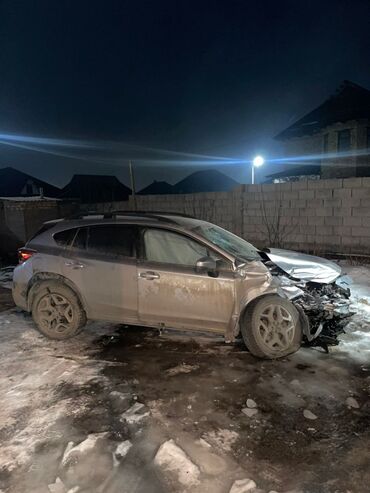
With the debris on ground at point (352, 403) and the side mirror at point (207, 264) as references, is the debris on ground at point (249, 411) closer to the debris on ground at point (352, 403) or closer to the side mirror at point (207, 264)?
the debris on ground at point (352, 403)

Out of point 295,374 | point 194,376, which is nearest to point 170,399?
point 194,376

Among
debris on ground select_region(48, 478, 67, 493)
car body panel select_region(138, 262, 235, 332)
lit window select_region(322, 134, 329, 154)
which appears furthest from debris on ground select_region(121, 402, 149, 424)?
lit window select_region(322, 134, 329, 154)

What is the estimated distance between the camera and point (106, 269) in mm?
4652

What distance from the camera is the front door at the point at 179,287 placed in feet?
13.8

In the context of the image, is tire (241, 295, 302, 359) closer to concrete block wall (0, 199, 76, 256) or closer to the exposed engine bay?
the exposed engine bay

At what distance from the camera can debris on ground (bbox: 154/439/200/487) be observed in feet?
7.91

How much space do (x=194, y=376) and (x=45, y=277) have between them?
2446 mm

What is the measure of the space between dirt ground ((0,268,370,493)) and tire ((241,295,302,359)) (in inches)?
5.1

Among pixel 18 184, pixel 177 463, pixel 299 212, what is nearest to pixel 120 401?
pixel 177 463

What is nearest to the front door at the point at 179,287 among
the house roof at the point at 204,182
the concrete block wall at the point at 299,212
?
the concrete block wall at the point at 299,212

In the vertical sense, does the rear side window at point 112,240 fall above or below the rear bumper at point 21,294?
above

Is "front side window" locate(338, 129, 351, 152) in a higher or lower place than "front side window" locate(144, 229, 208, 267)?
higher

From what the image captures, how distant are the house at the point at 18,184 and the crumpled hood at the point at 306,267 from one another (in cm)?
4855

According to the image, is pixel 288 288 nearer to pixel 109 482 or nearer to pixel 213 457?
pixel 213 457
